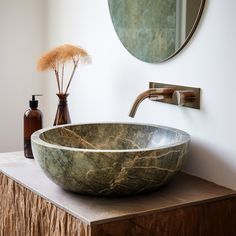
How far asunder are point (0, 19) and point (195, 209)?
56.2 inches

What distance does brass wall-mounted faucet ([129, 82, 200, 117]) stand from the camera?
62.6 inches

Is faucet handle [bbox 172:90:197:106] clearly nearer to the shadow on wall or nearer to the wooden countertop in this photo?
the shadow on wall

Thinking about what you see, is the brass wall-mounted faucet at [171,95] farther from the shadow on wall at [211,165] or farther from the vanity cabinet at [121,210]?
the vanity cabinet at [121,210]

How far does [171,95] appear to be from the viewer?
5.47 ft

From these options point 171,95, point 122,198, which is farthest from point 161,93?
point 122,198

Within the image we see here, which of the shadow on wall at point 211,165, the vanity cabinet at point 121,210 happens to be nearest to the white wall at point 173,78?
the shadow on wall at point 211,165

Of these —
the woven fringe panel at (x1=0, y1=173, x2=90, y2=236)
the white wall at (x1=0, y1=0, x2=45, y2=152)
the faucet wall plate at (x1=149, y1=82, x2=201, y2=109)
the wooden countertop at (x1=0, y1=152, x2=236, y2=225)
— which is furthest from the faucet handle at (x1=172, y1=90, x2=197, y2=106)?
the white wall at (x1=0, y1=0, x2=45, y2=152)

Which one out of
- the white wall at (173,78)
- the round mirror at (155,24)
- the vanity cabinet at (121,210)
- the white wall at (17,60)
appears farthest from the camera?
the white wall at (17,60)

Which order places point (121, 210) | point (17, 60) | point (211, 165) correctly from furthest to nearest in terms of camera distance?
point (17, 60), point (211, 165), point (121, 210)

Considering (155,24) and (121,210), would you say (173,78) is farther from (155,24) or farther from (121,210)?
(121,210)

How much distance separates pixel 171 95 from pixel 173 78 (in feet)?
0.21

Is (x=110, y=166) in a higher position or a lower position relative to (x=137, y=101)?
lower

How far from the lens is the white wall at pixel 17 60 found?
7.92 ft

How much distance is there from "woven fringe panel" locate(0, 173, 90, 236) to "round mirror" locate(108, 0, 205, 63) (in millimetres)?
629
